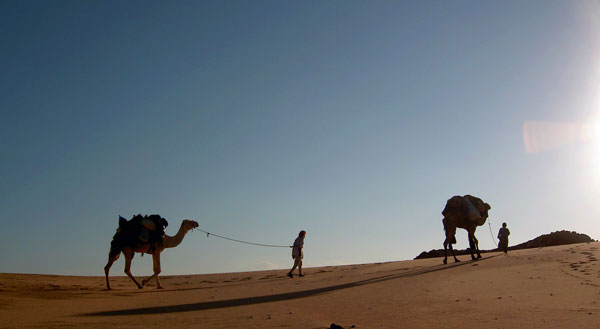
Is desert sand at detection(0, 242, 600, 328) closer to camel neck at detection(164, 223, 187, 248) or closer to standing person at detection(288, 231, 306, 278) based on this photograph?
camel neck at detection(164, 223, 187, 248)

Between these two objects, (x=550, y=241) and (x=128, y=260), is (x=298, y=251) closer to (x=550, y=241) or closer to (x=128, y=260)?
(x=128, y=260)

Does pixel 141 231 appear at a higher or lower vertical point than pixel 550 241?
higher

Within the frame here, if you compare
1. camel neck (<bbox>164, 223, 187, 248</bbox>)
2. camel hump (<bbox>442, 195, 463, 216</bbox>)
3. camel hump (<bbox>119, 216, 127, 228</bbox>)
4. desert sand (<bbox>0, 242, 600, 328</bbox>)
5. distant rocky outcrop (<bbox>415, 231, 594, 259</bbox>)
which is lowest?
desert sand (<bbox>0, 242, 600, 328</bbox>)

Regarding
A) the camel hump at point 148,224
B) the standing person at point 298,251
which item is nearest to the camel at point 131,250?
the camel hump at point 148,224

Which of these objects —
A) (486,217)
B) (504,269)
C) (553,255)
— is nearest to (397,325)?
(504,269)

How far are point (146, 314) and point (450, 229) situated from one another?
14.3m

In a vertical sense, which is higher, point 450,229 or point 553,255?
point 450,229

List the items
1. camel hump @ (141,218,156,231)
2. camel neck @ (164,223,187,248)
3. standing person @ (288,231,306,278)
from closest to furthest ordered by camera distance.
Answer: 1. camel hump @ (141,218,156,231)
2. camel neck @ (164,223,187,248)
3. standing person @ (288,231,306,278)

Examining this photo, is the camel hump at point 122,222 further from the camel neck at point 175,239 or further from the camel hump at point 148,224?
the camel neck at point 175,239

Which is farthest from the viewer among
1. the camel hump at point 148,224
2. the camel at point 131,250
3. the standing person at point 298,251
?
the standing person at point 298,251

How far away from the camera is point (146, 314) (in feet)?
28.2

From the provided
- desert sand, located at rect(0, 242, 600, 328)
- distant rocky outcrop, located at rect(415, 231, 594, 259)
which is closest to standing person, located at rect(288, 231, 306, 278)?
desert sand, located at rect(0, 242, 600, 328)

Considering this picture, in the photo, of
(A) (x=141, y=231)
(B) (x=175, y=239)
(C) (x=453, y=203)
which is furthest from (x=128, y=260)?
(C) (x=453, y=203)

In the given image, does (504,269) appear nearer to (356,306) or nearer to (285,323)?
(356,306)
